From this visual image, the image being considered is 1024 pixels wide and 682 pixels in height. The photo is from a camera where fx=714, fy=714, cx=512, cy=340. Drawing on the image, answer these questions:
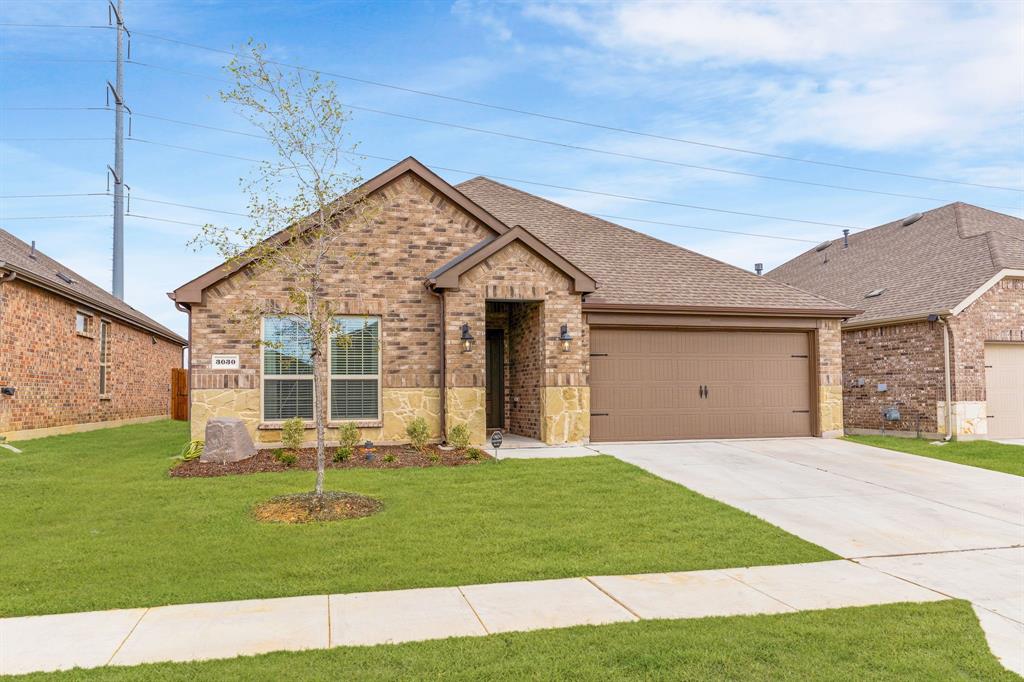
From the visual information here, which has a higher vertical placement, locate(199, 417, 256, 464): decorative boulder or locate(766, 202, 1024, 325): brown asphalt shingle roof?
locate(766, 202, 1024, 325): brown asphalt shingle roof

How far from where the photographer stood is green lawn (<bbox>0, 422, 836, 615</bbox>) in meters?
6.05

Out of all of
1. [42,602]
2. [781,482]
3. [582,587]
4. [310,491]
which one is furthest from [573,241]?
[42,602]

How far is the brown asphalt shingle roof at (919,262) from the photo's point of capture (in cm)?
1814

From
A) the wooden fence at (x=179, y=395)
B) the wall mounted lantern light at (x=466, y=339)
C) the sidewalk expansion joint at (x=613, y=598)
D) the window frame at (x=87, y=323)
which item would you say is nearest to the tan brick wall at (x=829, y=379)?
the wall mounted lantern light at (x=466, y=339)

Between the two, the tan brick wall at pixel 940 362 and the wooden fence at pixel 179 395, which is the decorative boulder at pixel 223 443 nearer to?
the tan brick wall at pixel 940 362

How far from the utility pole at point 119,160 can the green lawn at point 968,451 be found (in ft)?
108

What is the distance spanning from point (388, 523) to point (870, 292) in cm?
1795

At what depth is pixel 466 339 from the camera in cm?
1391

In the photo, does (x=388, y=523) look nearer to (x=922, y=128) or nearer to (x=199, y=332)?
(x=199, y=332)

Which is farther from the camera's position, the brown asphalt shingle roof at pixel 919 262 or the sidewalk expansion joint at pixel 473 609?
the brown asphalt shingle roof at pixel 919 262

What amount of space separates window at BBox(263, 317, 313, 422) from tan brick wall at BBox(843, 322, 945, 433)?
14.7 metres

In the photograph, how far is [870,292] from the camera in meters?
21.0

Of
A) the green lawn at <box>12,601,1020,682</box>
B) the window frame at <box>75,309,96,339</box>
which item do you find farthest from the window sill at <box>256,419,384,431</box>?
the green lawn at <box>12,601,1020,682</box>

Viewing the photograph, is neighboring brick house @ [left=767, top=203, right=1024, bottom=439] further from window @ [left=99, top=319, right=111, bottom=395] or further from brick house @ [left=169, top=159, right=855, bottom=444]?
window @ [left=99, top=319, right=111, bottom=395]
